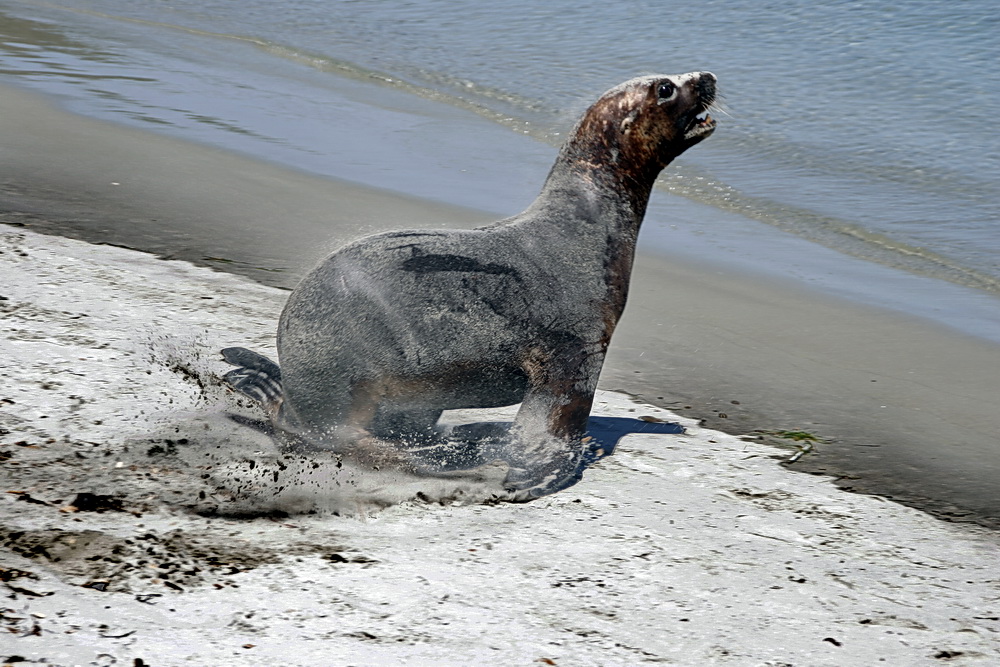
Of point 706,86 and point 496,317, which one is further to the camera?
point 706,86

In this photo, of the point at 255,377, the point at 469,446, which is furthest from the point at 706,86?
the point at 255,377

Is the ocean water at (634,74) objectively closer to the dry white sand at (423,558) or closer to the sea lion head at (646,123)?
the sea lion head at (646,123)

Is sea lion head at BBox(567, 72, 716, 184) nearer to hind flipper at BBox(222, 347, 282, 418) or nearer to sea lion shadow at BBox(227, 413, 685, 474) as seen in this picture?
sea lion shadow at BBox(227, 413, 685, 474)

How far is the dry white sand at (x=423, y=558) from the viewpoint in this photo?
2.79m

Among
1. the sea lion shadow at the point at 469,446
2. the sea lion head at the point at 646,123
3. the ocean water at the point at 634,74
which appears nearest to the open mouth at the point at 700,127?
the sea lion head at the point at 646,123

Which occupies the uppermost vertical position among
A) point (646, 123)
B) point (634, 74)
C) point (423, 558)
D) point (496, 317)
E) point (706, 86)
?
point (706, 86)

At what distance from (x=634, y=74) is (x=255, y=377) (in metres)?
9.95

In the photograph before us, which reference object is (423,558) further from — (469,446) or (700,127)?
(700,127)

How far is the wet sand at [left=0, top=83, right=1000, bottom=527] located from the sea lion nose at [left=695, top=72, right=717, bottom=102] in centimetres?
134

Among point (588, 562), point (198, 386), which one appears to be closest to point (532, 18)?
point (198, 386)

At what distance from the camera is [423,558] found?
3.29 m

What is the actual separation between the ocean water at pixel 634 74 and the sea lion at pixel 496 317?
3.30 metres

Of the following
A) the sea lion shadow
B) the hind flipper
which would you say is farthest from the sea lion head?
the hind flipper

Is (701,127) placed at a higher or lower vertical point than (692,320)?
higher
